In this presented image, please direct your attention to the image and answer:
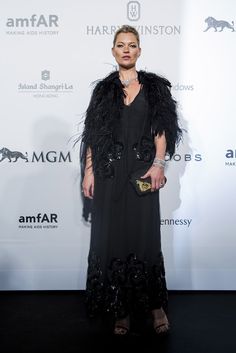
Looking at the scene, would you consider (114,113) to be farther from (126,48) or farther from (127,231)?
(127,231)

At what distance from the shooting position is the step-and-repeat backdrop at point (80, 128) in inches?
124

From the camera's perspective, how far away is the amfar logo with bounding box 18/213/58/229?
3246 millimetres

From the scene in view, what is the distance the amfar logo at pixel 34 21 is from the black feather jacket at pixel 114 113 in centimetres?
86

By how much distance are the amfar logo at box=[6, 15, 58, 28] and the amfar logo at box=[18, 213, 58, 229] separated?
1.25 meters

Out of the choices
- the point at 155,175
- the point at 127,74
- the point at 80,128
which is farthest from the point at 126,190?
the point at 80,128

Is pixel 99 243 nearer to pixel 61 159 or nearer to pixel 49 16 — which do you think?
pixel 61 159

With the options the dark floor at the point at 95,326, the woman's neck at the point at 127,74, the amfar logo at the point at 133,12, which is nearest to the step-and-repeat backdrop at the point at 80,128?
the amfar logo at the point at 133,12

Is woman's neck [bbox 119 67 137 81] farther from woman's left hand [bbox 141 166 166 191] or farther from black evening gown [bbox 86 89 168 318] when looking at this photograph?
woman's left hand [bbox 141 166 166 191]

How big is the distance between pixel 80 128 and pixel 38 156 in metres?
0.34

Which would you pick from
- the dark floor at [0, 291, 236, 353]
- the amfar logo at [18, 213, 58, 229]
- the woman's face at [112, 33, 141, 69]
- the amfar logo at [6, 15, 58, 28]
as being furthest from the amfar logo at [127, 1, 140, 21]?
the dark floor at [0, 291, 236, 353]

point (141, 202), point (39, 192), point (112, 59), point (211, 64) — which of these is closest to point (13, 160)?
point (39, 192)

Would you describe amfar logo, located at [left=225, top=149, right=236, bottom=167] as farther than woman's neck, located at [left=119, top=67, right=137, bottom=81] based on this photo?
Yes

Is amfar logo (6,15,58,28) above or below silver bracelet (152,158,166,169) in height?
above

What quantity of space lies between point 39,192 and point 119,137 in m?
1.00
